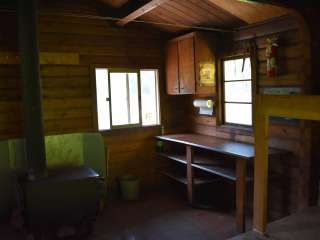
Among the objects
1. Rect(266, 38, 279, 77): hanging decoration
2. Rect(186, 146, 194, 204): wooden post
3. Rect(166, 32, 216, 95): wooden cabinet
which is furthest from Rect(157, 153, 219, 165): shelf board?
Rect(266, 38, 279, 77): hanging decoration

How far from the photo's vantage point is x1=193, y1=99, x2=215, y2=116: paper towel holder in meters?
4.30

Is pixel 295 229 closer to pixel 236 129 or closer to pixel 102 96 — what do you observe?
pixel 236 129

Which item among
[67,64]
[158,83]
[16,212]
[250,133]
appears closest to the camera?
[16,212]

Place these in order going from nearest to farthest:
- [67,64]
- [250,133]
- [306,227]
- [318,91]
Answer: [306,227]
[318,91]
[250,133]
[67,64]

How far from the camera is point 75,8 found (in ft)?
13.8

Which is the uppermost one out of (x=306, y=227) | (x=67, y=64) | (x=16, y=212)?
(x=67, y=64)

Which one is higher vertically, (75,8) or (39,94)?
(75,8)

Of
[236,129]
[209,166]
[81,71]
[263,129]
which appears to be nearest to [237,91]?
[236,129]

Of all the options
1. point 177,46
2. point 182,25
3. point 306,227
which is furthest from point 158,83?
point 306,227

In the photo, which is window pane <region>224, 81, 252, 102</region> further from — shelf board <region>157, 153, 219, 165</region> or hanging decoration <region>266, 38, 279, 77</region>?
shelf board <region>157, 153, 219, 165</region>

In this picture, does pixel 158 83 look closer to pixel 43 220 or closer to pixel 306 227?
pixel 43 220

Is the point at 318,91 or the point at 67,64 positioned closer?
the point at 318,91

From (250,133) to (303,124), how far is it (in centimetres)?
74

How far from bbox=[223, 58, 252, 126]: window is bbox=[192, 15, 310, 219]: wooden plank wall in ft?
0.63
